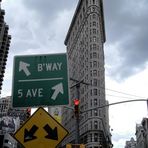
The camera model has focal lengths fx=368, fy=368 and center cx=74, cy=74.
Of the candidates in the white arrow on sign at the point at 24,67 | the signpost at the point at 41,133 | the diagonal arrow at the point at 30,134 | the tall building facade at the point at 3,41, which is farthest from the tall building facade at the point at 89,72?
the diagonal arrow at the point at 30,134

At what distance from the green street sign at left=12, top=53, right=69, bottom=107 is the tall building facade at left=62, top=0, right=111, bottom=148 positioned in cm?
8866

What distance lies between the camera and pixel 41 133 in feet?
21.8

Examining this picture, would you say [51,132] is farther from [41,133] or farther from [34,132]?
[34,132]

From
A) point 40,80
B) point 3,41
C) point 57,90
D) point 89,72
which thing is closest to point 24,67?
point 40,80

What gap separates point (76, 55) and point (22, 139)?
132 metres

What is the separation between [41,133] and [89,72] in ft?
354

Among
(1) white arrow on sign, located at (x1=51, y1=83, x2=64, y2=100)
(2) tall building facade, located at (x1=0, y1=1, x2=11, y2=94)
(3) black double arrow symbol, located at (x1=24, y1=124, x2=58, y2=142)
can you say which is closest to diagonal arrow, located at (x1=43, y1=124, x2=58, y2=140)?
(3) black double arrow symbol, located at (x1=24, y1=124, x2=58, y2=142)

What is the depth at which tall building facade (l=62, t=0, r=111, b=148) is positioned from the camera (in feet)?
354

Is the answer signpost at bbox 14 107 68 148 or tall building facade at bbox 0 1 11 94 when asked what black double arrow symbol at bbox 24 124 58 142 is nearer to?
signpost at bbox 14 107 68 148

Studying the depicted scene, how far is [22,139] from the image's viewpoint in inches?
261

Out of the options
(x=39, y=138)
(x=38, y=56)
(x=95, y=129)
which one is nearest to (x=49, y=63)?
(x=38, y=56)

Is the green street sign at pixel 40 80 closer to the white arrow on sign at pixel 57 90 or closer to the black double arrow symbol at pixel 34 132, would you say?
the white arrow on sign at pixel 57 90

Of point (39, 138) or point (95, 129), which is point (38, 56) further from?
point (95, 129)

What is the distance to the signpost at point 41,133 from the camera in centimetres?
655
